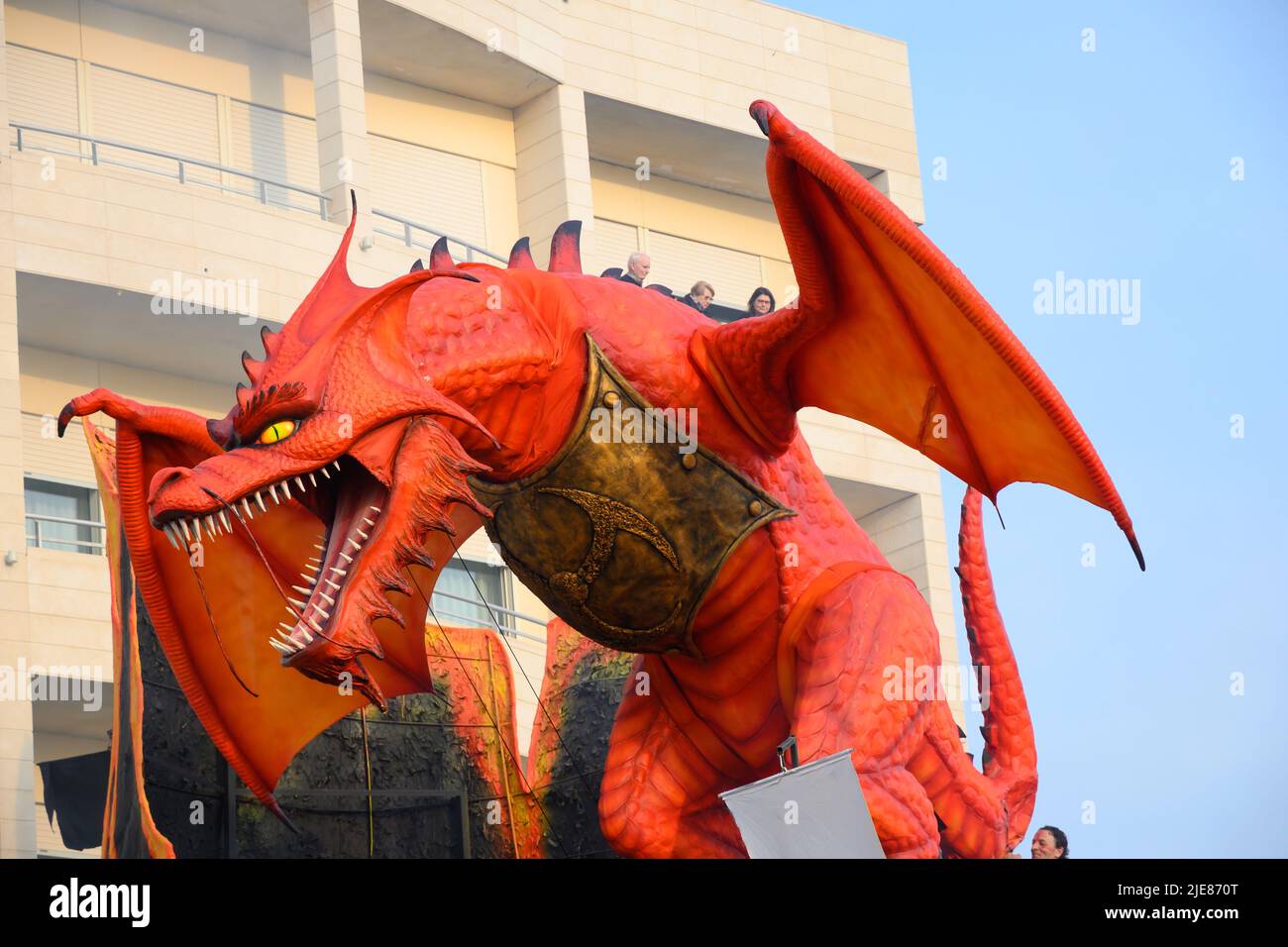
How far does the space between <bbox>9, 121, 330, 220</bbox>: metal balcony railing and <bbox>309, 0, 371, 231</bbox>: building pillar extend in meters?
0.20

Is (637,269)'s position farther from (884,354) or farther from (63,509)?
(63,509)

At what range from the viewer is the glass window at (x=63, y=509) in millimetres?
14453

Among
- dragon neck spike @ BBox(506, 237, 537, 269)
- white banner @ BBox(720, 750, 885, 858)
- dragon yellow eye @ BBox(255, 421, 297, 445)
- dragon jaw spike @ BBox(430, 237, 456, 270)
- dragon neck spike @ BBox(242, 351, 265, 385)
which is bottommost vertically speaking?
white banner @ BBox(720, 750, 885, 858)

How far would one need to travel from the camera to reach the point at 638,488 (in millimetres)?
5523

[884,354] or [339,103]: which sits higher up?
[339,103]

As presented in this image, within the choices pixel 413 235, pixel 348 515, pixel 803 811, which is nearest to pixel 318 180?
pixel 413 235

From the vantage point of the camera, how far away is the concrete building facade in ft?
43.7

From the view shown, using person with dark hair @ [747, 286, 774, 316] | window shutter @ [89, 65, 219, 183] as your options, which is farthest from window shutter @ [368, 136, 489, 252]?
person with dark hair @ [747, 286, 774, 316]

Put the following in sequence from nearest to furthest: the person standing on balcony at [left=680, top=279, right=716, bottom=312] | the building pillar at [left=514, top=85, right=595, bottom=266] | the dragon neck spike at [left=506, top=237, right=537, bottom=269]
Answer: the dragon neck spike at [left=506, top=237, right=537, bottom=269] < the person standing on balcony at [left=680, top=279, right=716, bottom=312] < the building pillar at [left=514, top=85, right=595, bottom=266]

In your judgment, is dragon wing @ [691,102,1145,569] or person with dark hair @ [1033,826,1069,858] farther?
person with dark hair @ [1033,826,1069,858]

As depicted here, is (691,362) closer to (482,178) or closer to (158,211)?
(158,211)

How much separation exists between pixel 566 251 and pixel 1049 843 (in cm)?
315

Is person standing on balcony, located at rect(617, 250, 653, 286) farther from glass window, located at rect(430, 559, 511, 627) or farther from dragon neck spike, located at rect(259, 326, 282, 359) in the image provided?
glass window, located at rect(430, 559, 511, 627)

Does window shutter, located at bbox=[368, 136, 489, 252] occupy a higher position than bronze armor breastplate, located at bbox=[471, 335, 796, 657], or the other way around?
window shutter, located at bbox=[368, 136, 489, 252]
